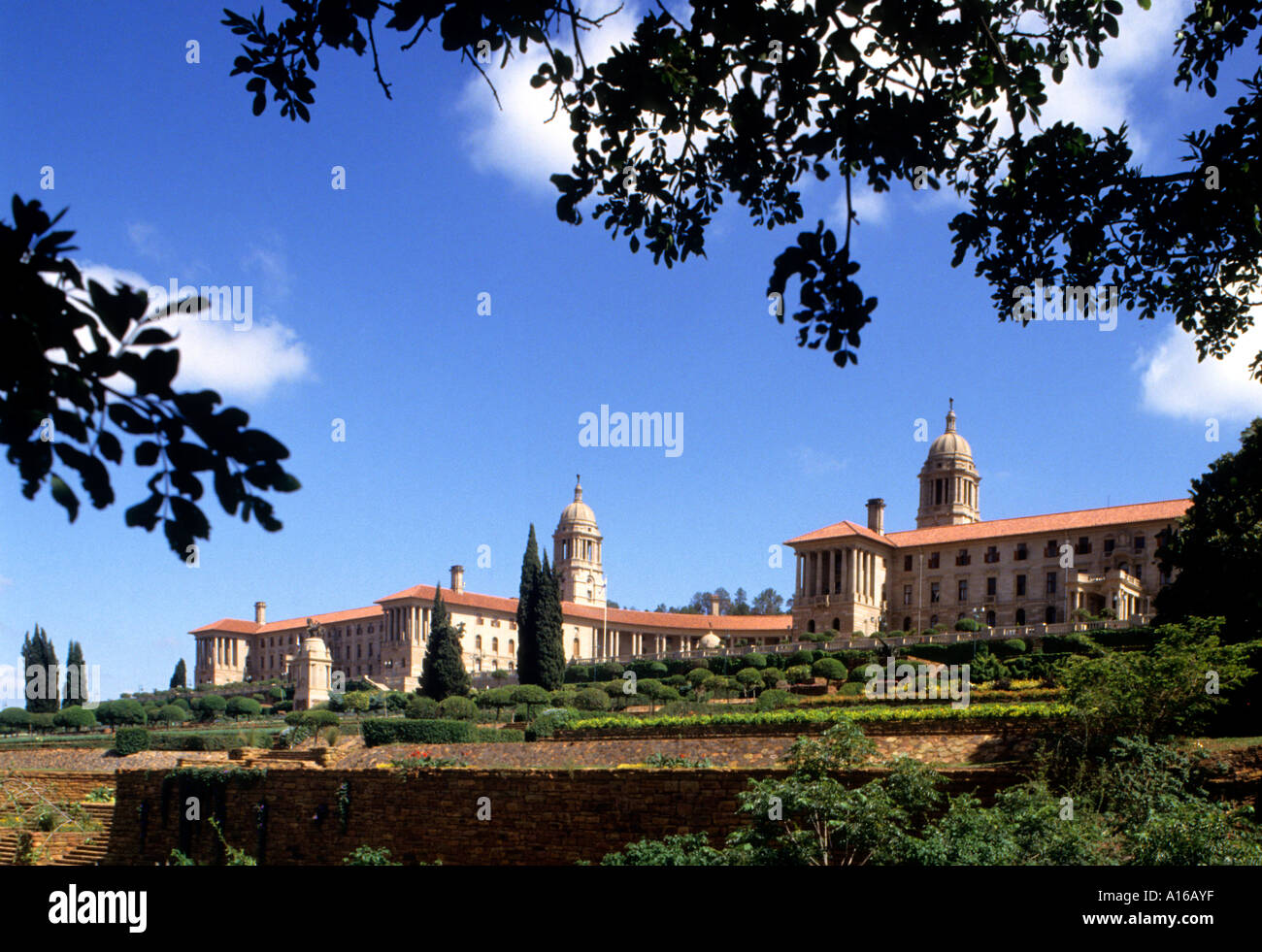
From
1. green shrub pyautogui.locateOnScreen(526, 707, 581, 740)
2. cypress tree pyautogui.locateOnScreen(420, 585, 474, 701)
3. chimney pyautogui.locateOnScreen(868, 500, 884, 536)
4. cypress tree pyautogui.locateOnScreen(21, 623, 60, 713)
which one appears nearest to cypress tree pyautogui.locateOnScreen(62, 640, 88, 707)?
cypress tree pyautogui.locateOnScreen(21, 623, 60, 713)

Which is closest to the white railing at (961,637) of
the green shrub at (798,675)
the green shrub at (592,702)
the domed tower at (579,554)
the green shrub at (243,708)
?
the green shrub at (798,675)

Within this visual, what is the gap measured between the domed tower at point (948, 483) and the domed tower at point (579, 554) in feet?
106

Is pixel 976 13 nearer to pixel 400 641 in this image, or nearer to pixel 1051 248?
pixel 1051 248

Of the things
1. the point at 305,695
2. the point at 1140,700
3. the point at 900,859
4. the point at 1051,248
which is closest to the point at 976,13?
the point at 1051,248

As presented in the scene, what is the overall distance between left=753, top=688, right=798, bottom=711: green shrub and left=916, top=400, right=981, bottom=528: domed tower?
5983 cm

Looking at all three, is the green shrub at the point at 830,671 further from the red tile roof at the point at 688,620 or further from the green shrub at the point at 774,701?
the red tile roof at the point at 688,620

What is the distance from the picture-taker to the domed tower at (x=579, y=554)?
106 meters

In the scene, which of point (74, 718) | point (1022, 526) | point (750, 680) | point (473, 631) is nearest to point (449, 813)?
point (750, 680)

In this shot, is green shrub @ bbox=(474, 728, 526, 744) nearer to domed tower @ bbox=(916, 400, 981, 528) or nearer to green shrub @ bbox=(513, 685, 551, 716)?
green shrub @ bbox=(513, 685, 551, 716)

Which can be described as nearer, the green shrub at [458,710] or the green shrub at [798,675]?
the green shrub at [458,710]

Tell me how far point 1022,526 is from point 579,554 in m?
50.9

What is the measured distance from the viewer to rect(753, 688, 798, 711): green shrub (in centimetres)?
3384

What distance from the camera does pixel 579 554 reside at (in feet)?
355

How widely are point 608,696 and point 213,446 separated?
4060 centimetres
